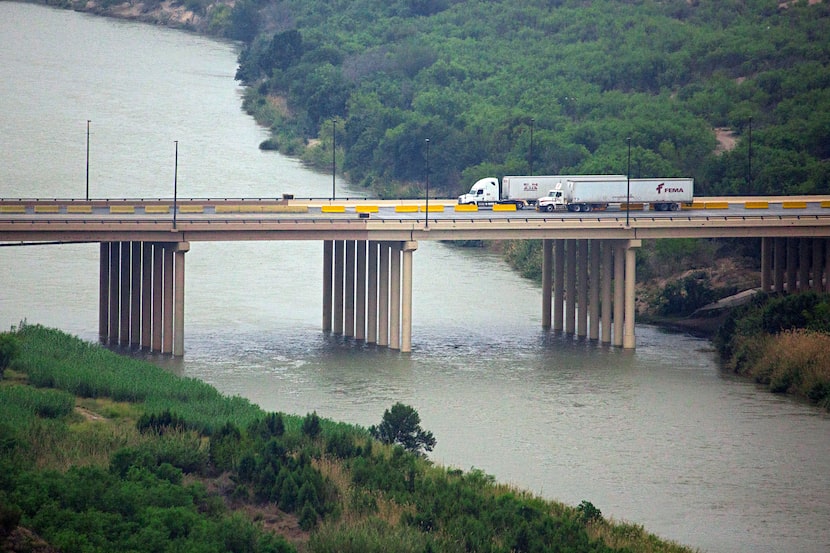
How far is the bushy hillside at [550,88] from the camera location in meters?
117

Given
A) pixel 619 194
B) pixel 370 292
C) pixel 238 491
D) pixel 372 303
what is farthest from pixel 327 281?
pixel 238 491

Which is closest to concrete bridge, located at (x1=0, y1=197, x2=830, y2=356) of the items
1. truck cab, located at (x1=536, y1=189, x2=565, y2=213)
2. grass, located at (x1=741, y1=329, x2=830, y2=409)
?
truck cab, located at (x1=536, y1=189, x2=565, y2=213)

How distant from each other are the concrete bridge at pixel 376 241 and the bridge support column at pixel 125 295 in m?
0.05

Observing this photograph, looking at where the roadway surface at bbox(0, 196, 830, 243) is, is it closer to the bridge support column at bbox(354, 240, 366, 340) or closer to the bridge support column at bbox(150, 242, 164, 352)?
the bridge support column at bbox(150, 242, 164, 352)

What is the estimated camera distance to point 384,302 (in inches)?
3059

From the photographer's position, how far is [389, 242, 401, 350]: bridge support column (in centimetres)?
7662

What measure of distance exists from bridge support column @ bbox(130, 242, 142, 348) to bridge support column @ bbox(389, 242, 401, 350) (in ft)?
38.0

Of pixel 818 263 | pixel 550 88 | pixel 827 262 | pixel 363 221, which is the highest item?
pixel 550 88

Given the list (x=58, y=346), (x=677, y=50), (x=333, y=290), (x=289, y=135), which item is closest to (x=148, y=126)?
(x=289, y=135)

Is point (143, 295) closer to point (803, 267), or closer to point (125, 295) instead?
point (125, 295)

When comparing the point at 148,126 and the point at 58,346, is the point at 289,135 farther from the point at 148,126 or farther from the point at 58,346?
the point at 58,346

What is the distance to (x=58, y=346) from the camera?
65.9 m

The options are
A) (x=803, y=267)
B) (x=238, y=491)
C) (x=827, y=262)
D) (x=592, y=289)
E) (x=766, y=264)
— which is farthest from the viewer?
(x=766, y=264)

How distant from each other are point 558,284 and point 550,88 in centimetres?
5963
